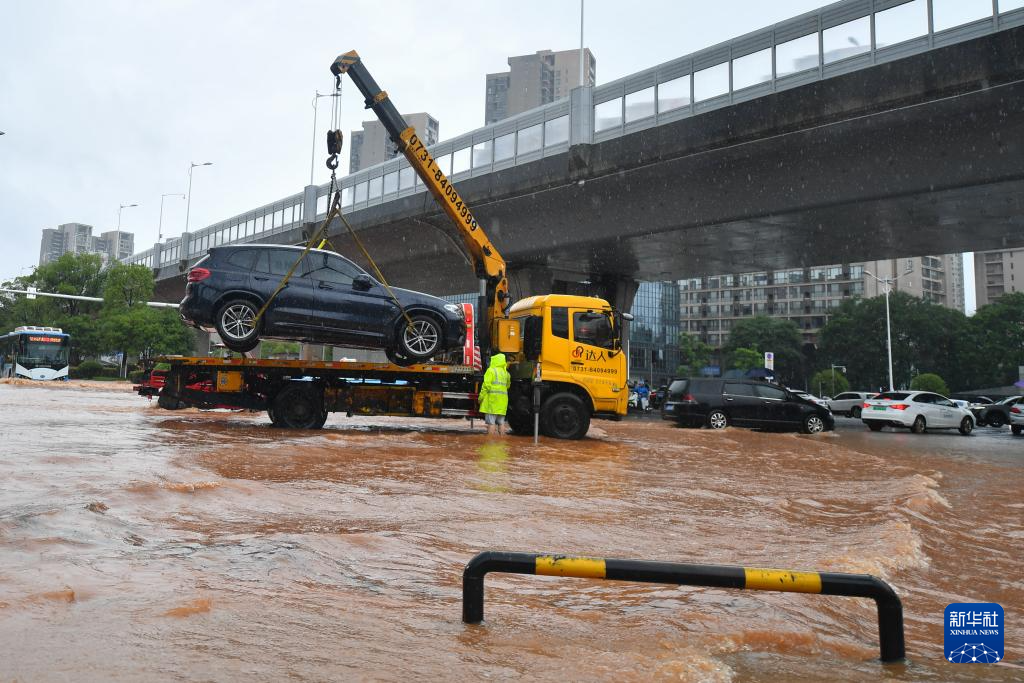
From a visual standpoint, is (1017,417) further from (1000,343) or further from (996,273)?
(996,273)

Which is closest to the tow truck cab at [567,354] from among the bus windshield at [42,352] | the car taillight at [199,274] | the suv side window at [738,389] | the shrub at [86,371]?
the car taillight at [199,274]

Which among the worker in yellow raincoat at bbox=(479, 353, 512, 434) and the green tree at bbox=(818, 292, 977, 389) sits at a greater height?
the green tree at bbox=(818, 292, 977, 389)

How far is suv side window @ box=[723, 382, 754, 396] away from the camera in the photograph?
816 inches

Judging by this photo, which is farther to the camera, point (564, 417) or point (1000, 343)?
point (1000, 343)

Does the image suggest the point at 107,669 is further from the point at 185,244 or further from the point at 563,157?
the point at 185,244

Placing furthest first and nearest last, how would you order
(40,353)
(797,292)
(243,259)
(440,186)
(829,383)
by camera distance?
1. (797,292)
2. (829,383)
3. (40,353)
4. (440,186)
5. (243,259)

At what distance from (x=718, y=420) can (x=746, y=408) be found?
843 mm

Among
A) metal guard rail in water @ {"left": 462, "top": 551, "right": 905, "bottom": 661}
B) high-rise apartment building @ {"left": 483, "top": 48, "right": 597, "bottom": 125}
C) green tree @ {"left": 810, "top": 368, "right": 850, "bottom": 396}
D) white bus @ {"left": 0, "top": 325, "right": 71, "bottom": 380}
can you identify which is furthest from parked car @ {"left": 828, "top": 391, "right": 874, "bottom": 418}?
high-rise apartment building @ {"left": 483, "top": 48, "right": 597, "bottom": 125}

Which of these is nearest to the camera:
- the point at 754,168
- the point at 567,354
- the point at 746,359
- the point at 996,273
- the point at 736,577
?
the point at 736,577

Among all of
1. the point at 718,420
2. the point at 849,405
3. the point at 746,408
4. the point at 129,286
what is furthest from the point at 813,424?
the point at 129,286

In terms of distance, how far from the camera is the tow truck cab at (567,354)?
14375 mm

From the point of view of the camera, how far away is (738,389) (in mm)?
20781

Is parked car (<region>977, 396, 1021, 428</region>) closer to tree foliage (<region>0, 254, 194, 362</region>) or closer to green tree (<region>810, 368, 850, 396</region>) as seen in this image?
green tree (<region>810, 368, 850, 396</region>)

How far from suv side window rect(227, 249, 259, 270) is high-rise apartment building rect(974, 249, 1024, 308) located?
146 metres
